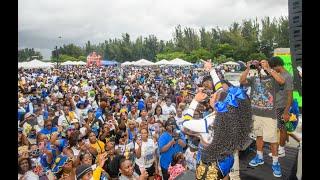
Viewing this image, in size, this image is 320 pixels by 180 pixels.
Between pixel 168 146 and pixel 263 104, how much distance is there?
4.99ft

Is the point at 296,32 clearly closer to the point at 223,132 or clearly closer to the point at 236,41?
the point at 223,132

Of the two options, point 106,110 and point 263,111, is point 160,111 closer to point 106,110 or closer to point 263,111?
point 106,110

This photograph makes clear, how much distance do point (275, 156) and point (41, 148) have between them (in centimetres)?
344

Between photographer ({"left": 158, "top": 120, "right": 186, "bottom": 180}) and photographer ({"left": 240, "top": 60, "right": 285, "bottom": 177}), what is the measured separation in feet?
4.05

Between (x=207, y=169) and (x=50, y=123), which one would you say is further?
(x=50, y=123)

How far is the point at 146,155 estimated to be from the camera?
5.28 metres

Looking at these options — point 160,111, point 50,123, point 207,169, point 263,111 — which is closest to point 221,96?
point 263,111

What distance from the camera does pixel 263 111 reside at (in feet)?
14.8

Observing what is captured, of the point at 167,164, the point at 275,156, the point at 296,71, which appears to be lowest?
the point at 167,164

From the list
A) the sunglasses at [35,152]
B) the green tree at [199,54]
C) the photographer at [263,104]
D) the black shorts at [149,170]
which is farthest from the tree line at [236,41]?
the sunglasses at [35,152]

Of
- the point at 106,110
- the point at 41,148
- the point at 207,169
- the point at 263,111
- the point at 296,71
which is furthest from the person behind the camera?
the point at 106,110

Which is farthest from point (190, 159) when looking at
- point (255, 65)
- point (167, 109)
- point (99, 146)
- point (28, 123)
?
point (28, 123)

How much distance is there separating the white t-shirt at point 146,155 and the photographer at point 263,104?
146 cm
